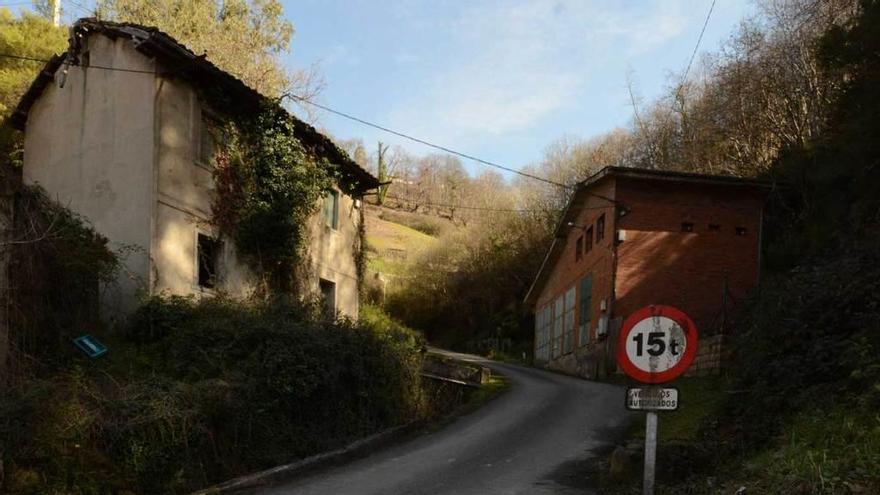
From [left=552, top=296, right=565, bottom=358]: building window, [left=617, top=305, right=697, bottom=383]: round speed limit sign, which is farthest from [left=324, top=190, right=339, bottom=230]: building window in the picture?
[left=617, top=305, right=697, bottom=383]: round speed limit sign

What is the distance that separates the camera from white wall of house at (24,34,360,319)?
15.4m

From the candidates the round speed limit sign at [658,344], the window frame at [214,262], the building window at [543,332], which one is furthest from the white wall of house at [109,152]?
the building window at [543,332]

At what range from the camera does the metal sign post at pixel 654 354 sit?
6746 mm

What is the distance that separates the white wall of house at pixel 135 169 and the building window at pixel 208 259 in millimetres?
111

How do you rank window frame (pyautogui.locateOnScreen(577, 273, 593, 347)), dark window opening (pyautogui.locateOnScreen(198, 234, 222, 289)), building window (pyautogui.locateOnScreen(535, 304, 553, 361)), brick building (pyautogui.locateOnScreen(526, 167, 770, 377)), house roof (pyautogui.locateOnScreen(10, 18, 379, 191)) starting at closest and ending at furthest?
house roof (pyautogui.locateOnScreen(10, 18, 379, 191)) < dark window opening (pyautogui.locateOnScreen(198, 234, 222, 289)) < brick building (pyautogui.locateOnScreen(526, 167, 770, 377)) < window frame (pyautogui.locateOnScreen(577, 273, 593, 347)) < building window (pyautogui.locateOnScreen(535, 304, 553, 361))

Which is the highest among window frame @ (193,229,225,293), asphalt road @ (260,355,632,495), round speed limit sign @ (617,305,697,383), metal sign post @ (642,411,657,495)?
window frame @ (193,229,225,293)

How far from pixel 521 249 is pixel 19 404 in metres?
39.9

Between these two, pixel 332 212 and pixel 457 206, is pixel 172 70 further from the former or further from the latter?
pixel 457 206

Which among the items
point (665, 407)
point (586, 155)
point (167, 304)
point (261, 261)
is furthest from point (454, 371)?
point (586, 155)

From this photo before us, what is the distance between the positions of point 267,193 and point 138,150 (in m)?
3.22

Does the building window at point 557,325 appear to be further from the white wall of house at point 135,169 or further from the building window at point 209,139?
the building window at point 209,139

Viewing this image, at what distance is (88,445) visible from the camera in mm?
9141

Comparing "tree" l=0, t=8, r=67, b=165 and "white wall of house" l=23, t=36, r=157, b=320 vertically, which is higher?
"tree" l=0, t=8, r=67, b=165

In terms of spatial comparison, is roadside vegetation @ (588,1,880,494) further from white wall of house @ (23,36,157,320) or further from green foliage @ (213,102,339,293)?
white wall of house @ (23,36,157,320)
